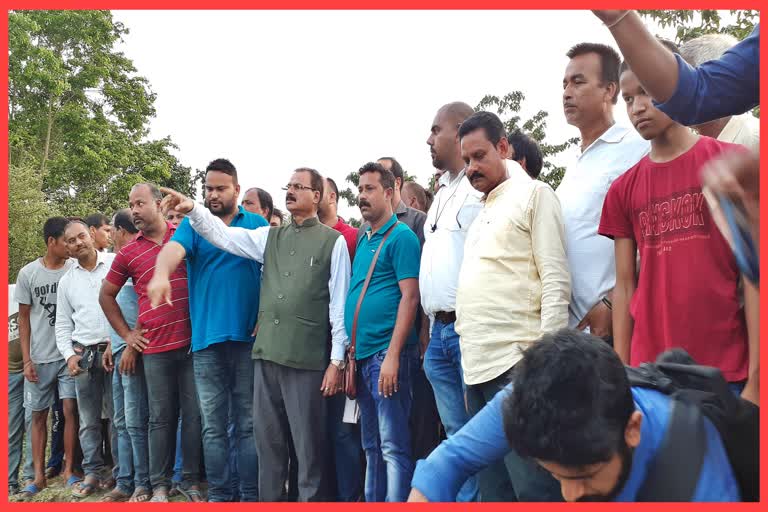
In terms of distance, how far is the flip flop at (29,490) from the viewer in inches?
234

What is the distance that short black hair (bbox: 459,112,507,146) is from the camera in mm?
3789

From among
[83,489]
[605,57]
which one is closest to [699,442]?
[605,57]

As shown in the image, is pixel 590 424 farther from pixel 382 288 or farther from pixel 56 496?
pixel 56 496

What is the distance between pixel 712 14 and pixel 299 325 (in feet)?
15.6

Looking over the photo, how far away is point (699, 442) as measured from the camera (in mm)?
1763

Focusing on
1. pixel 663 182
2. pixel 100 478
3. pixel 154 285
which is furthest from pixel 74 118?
pixel 663 182

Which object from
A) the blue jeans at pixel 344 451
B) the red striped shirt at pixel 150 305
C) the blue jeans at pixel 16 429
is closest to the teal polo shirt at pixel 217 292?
the red striped shirt at pixel 150 305

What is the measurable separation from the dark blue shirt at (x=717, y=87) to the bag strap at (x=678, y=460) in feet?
2.44

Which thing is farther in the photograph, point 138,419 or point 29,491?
point 29,491

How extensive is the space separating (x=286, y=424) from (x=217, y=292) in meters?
1.01

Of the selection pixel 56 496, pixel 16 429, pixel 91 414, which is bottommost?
pixel 56 496

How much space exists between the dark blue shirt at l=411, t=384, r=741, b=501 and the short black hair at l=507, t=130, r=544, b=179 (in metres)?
3.10

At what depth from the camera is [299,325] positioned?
463cm

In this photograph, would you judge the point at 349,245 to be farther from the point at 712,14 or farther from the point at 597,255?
the point at 712,14
